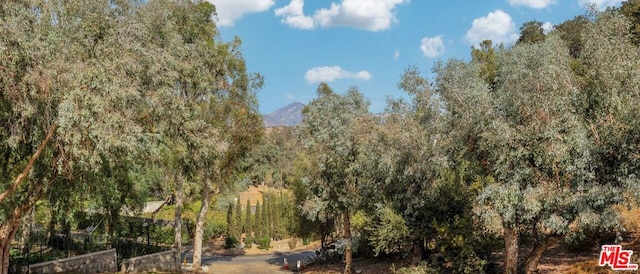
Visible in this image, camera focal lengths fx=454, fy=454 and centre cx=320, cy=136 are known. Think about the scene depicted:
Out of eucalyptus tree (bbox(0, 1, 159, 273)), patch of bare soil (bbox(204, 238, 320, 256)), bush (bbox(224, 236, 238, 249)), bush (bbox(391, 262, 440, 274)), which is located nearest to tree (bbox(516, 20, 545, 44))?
patch of bare soil (bbox(204, 238, 320, 256))

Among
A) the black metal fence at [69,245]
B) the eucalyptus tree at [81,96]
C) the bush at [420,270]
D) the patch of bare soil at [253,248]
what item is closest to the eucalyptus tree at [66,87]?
the eucalyptus tree at [81,96]

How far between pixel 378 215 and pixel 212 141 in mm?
8506

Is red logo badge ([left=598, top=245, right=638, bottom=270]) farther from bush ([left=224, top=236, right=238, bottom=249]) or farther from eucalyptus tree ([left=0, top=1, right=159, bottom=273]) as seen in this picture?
bush ([left=224, top=236, right=238, bottom=249])

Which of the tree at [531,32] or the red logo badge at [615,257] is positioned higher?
the tree at [531,32]

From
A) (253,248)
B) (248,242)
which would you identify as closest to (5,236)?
(248,242)

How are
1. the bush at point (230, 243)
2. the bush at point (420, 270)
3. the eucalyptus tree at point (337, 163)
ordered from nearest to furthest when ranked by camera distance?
the bush at point (420, 270) → the eucalyptus tree at point (337, 163) → the bush at point (230, 243)

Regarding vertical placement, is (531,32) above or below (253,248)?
above

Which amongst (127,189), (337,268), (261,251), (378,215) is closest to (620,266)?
(378,215)

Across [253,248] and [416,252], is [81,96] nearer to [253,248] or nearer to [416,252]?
[416,252]

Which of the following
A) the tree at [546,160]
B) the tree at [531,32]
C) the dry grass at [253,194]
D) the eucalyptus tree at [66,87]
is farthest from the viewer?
the dry grass at [253,194]

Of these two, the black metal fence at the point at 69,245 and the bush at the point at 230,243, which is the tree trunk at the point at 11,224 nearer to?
the black metal fence at the point at 69,245

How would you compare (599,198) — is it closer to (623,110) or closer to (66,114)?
(623,110)

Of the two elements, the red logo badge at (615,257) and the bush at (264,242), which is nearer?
the red logo badge at (615,257)

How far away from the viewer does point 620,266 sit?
11.3 meters
